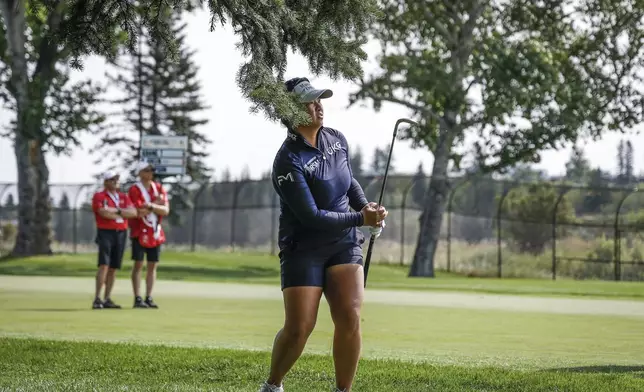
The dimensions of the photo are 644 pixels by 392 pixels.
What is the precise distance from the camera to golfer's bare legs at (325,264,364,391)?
8219 millimetres

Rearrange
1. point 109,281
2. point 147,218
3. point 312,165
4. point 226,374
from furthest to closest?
point 109,281 → point 147,218 → point 226,374 → point 312,165

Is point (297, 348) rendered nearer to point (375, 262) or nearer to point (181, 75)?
→ point (375, 262)

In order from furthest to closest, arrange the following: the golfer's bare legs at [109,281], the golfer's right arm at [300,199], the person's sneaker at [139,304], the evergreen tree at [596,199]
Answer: the evergreen tree at [596,199]
the golfer's bare legs at [109,281]
the person's sneaker at [139,304]
the golfer's right arm at [300,199]

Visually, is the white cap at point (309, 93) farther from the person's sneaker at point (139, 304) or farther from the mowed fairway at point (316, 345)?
the person's sneaker at point (139, 304)

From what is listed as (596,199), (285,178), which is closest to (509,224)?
(596,199)

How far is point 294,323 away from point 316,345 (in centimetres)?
534

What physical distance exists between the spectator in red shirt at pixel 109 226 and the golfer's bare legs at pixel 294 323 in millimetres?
10219

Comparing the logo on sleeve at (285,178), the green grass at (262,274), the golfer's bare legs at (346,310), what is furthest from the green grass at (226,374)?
the green grass at (262,274)

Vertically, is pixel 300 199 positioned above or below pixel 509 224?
below

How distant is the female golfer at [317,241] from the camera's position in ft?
26.7

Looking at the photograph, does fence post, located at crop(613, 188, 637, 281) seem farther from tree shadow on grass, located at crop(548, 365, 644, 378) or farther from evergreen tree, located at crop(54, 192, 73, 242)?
tree shadow on grass, located at crop(548, 365, 644, 378)

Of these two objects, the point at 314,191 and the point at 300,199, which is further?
the point at 314,191

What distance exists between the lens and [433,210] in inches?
1649

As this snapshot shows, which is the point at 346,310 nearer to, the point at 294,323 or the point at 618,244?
the point at 294,323
